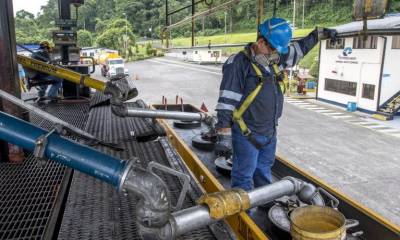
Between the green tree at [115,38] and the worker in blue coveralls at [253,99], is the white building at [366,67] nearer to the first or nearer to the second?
the worker in blue coveralls at [253,99]

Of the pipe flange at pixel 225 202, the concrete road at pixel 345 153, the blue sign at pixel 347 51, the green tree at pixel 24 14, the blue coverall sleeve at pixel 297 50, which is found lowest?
the concrete road at pixel 345 153

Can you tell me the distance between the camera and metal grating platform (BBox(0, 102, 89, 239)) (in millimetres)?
2271

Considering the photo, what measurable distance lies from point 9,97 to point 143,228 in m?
1.25

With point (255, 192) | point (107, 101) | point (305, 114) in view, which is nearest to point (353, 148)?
point (305, 114)

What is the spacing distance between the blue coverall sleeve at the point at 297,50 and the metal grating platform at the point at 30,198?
2285 mm

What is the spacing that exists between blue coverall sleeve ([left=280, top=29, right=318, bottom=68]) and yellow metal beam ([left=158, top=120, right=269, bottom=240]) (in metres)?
1.29

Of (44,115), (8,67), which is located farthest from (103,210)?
(8,67)

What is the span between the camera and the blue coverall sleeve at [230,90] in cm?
302

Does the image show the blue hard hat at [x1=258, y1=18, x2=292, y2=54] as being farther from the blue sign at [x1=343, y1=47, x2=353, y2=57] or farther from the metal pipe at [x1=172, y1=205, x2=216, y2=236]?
the blue sign at [x1=343, y1=47, x2=353, y2=57]

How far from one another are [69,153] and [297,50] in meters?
2.60

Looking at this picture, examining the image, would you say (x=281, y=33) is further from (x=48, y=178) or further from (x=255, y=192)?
(x=48, y=178)

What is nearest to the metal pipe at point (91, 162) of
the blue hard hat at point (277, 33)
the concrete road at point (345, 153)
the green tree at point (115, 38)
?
the blue hard hat at point (277, 33)

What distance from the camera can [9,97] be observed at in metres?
2.31

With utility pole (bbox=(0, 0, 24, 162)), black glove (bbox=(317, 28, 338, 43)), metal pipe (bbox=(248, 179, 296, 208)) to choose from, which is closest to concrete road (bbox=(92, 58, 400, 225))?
black glove (bbox=(317, 28, 338, 43))
